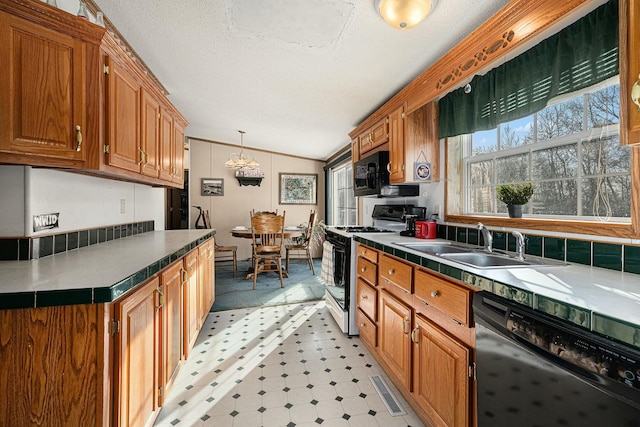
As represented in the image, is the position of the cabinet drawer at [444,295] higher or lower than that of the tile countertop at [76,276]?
lower

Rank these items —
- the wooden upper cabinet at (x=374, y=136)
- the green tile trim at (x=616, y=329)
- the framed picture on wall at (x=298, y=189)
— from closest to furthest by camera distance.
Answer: the green tile trim at (x=616, y=329), the wooden upper cabinet at (x=374, y=136), the framed picture on wall at (x=298, y=189)

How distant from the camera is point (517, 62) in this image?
1.54 metres

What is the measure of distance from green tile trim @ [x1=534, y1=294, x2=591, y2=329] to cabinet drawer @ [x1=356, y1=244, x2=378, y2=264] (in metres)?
A: 1.25

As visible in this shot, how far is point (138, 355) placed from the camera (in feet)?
3.82

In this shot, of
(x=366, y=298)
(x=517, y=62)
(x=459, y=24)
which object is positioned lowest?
(x=366, y=298)

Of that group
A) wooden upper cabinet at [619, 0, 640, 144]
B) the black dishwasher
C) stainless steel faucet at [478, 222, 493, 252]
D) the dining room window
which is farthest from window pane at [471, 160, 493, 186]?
the dining room window

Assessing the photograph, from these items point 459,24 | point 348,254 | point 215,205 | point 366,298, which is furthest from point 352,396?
point 215,205

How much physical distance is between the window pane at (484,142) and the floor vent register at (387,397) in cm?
179

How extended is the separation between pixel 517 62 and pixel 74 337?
7.69 feet

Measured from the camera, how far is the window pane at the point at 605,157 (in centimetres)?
123

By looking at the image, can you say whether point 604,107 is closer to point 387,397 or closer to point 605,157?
point 605,157

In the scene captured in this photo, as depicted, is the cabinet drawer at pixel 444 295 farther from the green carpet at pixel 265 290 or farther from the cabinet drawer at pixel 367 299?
the green carpet at pixel 265 290

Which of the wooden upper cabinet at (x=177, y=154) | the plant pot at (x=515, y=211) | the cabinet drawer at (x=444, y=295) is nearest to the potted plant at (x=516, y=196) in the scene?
the plant pot at (x=515, y=211)

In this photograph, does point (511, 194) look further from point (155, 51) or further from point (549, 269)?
point (155, 51)
